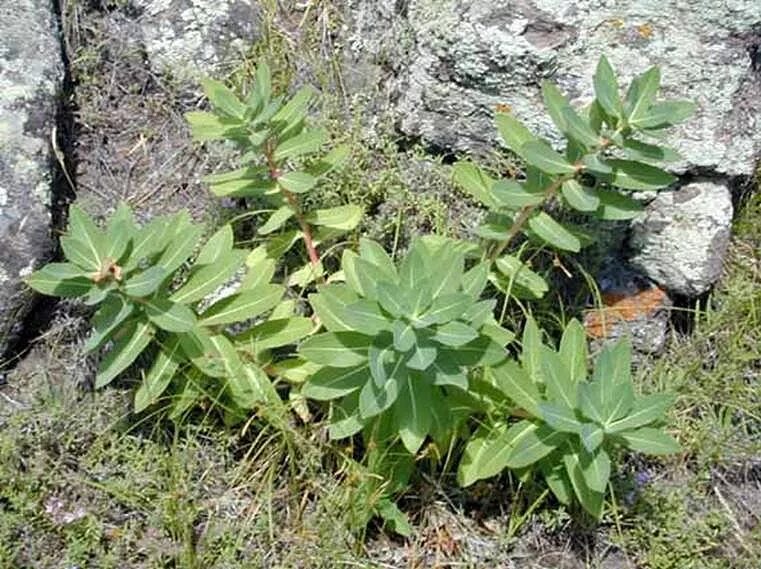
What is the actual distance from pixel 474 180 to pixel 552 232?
0.29 metres

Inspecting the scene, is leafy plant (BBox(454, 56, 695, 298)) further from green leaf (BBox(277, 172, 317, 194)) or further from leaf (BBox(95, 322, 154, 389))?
leaf (BBox(95, 322, 154, 389))

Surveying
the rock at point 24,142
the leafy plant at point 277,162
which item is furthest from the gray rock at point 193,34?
the leafy plant at point 277,162

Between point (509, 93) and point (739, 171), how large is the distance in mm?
707

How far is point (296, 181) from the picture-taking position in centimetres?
293

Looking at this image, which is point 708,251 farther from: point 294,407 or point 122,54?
point 122,54

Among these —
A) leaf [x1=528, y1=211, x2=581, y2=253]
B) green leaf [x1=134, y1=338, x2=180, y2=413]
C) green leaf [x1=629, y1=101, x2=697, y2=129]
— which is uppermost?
green leaf [x1=629, y1=101, x2=697, y2=129]

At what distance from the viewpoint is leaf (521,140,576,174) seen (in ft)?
8.82

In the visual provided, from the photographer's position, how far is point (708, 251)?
3129mm

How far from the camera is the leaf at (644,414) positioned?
2.54 metres

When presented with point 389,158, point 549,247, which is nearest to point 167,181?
point 389,158

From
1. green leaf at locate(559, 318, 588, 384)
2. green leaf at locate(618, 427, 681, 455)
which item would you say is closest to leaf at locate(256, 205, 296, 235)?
green leaf at locate(559, 318, 588, 384)

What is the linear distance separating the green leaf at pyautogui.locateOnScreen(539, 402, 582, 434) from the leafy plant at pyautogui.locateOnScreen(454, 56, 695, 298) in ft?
1.44

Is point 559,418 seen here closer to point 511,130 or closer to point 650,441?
point 650,441

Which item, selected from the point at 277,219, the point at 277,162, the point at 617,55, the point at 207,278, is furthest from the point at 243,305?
the point at 617,55
